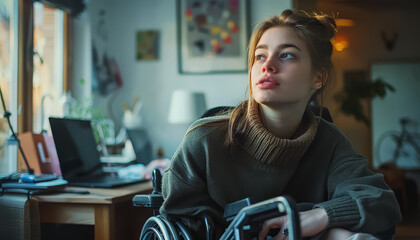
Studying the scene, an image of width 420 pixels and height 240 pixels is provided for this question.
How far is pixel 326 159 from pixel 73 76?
2.94 metres

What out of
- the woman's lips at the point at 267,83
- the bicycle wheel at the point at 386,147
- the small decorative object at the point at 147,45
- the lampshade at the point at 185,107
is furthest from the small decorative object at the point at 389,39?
the woman's lips at the point at 267,83

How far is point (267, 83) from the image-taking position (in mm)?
1308

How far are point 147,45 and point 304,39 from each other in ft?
10.1

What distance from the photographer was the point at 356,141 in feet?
23.9

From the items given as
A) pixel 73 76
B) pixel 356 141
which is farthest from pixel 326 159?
pixel 356 141

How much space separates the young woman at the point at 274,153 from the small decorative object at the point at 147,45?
294cm

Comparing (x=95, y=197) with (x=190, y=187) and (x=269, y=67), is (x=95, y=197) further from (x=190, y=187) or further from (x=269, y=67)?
(x=269, y=67)

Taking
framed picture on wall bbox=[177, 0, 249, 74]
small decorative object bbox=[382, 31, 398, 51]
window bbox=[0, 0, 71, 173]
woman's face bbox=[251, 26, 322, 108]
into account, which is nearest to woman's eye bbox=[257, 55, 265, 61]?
woman's face bbox=[251, 26, 322, 108]

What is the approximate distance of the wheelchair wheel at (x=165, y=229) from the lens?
131 cm

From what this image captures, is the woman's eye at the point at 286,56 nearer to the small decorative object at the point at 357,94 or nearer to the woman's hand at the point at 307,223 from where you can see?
the woman's hand at the point at 307,223

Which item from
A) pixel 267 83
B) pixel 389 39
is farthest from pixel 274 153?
pixel 389 39

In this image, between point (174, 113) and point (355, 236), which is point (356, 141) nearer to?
point (174, 113)

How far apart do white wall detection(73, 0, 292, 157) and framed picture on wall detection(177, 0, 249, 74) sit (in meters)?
0.08

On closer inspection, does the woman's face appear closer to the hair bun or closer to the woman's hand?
the hair bun
